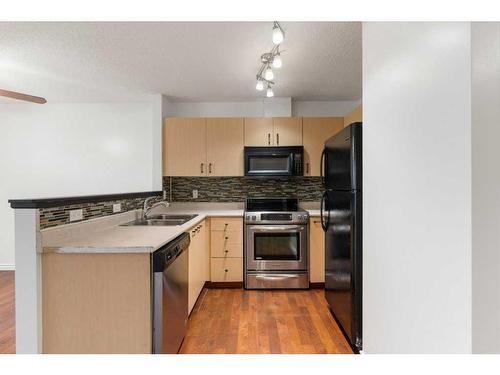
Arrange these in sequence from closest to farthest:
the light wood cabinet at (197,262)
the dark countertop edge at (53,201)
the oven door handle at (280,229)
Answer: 1. the dark countertop edge at (53,201)
2. the light wood cabinet at (197,262)
3. the oven door handle at (280,229)

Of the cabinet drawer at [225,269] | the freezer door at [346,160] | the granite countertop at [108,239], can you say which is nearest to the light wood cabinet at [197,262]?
the cabinet drawer at [225,269]

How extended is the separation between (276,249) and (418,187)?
230 centimetres

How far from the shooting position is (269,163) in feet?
11.3

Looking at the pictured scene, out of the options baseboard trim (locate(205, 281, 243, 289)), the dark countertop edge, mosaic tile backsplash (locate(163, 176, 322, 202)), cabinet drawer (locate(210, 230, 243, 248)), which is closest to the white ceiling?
mosaic tile backsplash (locate(163, 176, 322, 202))

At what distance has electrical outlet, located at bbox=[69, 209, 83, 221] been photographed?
5.76 feet

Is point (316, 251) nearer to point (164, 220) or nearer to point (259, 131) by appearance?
point (259, 131)

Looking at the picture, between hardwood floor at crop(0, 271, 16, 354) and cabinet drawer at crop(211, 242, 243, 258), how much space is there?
181 centimetres

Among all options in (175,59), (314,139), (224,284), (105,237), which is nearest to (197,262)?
(224,284)

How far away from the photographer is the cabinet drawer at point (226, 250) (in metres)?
3.21

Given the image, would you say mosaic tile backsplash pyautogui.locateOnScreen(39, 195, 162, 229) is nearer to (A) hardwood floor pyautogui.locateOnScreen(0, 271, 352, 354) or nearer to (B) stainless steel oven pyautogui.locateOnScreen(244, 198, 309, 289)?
(A) hardwood floor pyautogui.locateOnScreen(0, 271, 352, 354)

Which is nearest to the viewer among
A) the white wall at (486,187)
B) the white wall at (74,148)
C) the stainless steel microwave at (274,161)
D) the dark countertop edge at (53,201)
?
the white wall at (486,187)

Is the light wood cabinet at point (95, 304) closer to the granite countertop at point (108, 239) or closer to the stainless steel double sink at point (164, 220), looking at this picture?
the granite countertop at point (108, 239)

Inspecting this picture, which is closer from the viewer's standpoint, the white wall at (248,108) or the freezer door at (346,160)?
the freezer door at (346,160)
